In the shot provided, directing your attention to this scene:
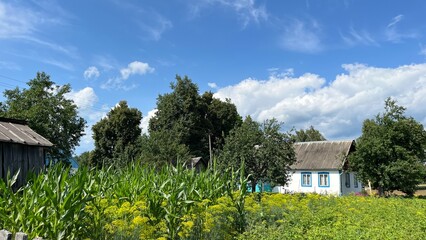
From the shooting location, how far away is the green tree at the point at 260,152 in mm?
24719

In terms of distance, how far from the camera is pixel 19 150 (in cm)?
1009

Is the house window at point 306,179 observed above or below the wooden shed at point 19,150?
above

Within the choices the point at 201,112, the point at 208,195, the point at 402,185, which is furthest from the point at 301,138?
the point at 208,195

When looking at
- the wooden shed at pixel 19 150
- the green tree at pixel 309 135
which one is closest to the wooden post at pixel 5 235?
the wooden shed at pixel 19 150

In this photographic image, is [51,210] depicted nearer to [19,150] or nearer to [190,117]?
[19,150]

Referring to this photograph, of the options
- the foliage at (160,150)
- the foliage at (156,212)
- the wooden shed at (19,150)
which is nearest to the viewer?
the foliage at (156,212)

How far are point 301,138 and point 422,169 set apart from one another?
52.5 metres

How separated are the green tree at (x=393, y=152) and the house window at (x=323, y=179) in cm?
1350

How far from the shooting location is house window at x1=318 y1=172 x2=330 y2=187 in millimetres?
36906

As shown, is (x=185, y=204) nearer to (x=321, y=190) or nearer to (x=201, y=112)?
(x=321, y=190)

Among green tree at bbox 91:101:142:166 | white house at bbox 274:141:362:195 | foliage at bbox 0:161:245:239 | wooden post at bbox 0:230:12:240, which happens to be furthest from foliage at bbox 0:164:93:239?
green tree at bbox 91:101:142:166

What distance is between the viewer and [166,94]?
4466cm

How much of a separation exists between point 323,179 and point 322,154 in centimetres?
281

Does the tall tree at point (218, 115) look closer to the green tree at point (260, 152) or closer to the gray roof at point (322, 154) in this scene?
the gray roof at point (322, 154)
